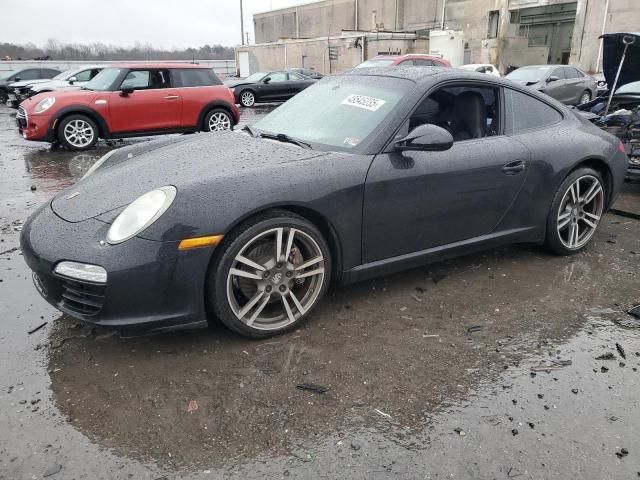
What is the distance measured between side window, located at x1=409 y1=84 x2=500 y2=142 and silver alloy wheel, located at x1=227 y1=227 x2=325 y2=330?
1.48 metres

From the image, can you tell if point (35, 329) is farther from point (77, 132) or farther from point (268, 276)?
point (77, 132)

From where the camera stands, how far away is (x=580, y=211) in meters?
4.30

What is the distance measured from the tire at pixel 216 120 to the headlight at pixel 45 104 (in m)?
2.74

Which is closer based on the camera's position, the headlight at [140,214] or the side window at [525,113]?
the headlight at [140,214]

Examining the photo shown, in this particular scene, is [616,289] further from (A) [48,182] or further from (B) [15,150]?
(B) [15,150]

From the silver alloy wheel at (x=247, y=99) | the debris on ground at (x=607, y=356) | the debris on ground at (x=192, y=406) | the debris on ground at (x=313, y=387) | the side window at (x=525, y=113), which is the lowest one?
the debris on ground at (x=607, y=356)

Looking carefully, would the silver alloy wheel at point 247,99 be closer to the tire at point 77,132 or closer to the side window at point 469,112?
the tire at point 77,132

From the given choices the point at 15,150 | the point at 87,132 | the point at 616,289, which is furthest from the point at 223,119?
the point at 616,289

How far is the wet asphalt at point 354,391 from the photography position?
2098mm

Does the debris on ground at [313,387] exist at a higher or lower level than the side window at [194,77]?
lower

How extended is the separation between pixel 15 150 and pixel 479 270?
9.38 metres

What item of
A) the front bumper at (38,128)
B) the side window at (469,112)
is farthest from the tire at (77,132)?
the side window at (469,112)

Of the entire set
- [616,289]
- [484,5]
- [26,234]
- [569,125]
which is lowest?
[616,289]

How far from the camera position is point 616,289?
3.73 metres
